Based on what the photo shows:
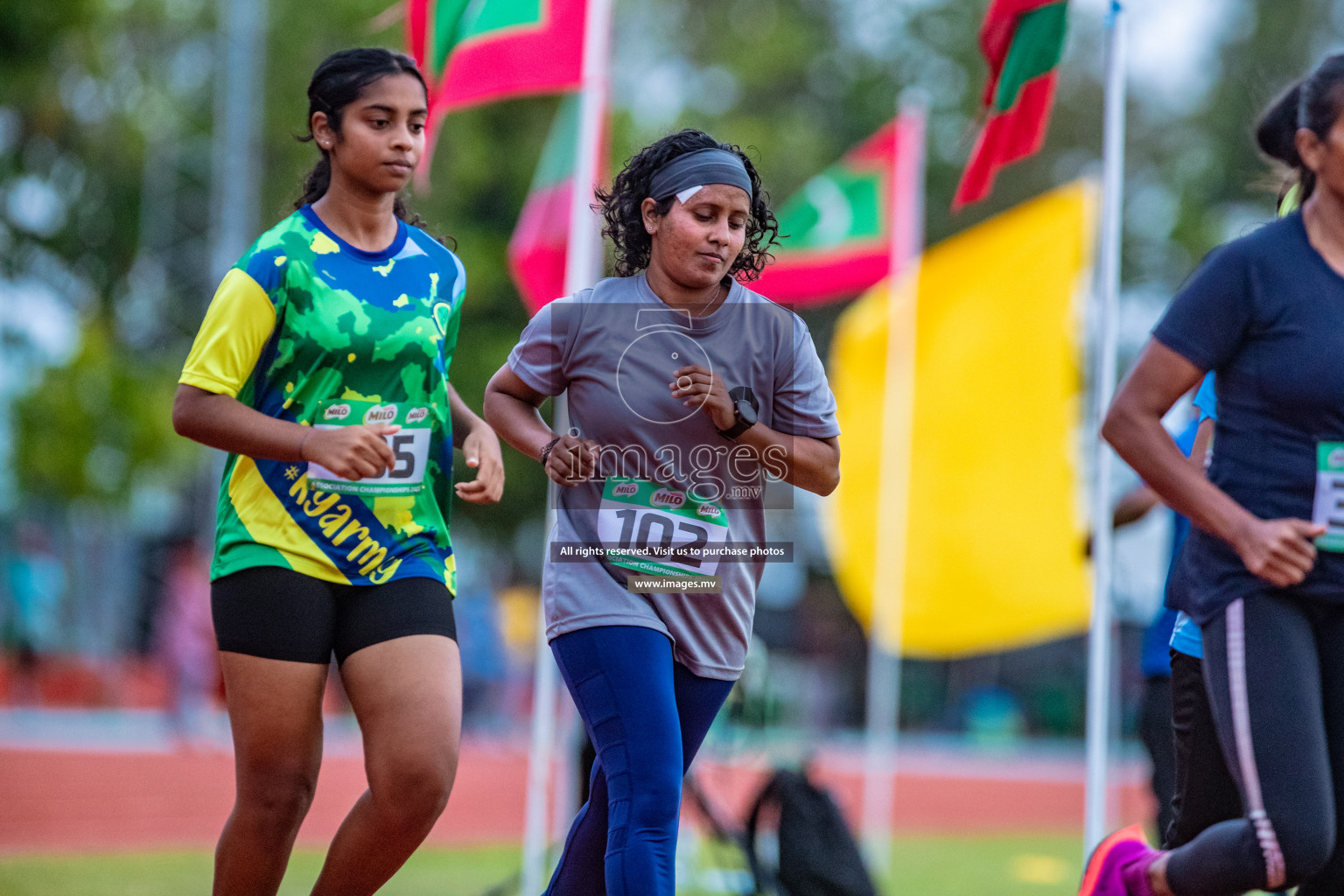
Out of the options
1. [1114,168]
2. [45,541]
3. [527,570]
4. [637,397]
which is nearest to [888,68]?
[527,570]

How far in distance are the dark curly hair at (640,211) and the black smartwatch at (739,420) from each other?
1.64 feet

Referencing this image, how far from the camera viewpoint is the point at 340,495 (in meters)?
3.86

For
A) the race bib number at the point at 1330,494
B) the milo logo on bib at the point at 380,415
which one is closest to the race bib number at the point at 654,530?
the milo logo on bib at the point at 380,415

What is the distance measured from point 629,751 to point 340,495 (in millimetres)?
969

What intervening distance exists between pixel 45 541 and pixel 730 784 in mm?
9846

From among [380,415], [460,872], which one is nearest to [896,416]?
[460,872]

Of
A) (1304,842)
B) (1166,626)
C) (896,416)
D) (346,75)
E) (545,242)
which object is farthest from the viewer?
(896,416)

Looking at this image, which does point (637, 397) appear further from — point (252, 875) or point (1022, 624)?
point (1022, 624)

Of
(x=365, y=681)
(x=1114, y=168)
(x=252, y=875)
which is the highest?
(x=1114, y=168)

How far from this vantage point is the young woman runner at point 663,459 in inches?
148

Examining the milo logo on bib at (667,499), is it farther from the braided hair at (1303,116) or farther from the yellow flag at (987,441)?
the yellow flag at (987,441)

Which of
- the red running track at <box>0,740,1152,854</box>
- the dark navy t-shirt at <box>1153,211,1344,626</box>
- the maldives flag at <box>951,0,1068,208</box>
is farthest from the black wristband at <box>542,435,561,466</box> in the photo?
the red running track at <box>0,740,1152,854</box>

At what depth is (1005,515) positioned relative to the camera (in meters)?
10.6

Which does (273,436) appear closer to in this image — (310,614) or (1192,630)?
(310,614)
